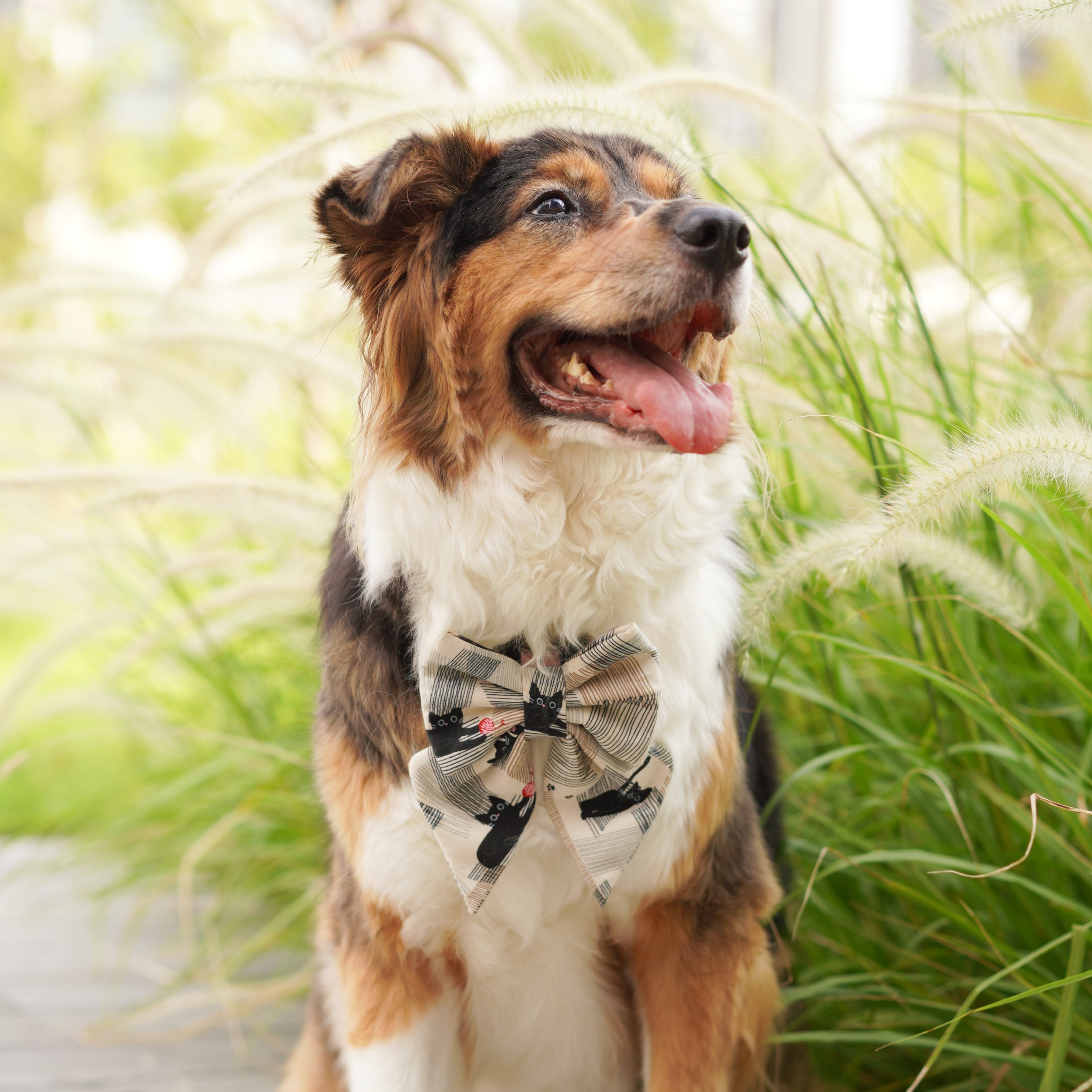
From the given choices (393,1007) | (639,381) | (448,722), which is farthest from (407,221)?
(393,1007)

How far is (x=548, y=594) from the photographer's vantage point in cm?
185

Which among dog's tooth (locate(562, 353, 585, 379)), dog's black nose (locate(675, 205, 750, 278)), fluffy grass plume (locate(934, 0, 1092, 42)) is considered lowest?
dog's tooth (locate(562, 353, 585, 379))

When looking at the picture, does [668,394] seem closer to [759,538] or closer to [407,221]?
[407,221]

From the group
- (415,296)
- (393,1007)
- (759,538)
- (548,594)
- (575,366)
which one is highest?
(415,296)

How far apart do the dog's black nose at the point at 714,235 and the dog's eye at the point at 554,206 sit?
249 millimetres

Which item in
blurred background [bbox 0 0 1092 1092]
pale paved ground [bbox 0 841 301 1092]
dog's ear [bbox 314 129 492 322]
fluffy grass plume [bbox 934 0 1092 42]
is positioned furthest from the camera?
pale paved ground [bbox 0 841 301 1092]

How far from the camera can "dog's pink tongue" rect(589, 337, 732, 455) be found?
168cm

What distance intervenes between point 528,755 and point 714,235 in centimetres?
92

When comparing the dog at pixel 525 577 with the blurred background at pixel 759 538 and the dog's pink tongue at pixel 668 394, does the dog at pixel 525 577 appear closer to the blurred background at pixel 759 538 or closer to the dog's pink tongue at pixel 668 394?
the dog's pink tongue at pixel 668 394

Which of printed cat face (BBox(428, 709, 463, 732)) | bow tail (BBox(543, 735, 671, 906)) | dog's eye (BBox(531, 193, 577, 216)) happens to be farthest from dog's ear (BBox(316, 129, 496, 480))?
bow tail (BBox(543, 735, 671, 906))

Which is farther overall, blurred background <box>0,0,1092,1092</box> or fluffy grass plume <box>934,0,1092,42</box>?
blurred background <box>0,0,1092,1092</box>

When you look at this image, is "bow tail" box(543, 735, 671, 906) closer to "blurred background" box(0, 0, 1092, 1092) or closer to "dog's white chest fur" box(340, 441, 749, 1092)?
"dog's white chest fur" box(340, 441, 749, 1092)

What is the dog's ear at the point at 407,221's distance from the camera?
1.81 meters

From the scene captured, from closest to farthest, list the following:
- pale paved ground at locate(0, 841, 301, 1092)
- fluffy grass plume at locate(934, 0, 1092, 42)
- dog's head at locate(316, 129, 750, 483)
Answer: fluffy grass plume at locate(934, 0, 1092, 42)
dog's head at locate(316, 129, 750, 483)
pale paved ground at locate(0, 841, 301, 1092)
